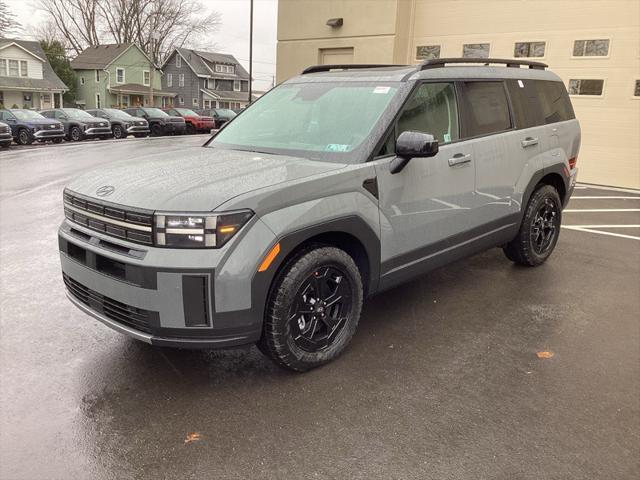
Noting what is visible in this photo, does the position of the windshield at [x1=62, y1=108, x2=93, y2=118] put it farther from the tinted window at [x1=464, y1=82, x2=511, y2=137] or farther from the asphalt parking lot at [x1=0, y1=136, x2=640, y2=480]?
the tinted window at [x1=464, y1=82, x2=511, y2=137]

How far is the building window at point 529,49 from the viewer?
12750mm

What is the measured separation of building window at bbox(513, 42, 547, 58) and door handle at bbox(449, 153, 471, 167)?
391 inches

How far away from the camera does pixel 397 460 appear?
107 inches

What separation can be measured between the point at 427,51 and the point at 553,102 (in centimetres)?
958

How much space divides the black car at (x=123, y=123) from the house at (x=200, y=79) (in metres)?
35.9

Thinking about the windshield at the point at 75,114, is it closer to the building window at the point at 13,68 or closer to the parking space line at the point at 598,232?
the parking space line at the point at 598,232

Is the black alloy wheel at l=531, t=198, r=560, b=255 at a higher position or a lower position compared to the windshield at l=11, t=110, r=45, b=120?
lower

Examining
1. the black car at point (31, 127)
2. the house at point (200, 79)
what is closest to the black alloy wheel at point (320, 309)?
the black car at point (31, 127)

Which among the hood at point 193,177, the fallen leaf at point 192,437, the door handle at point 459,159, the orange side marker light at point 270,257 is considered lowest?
the fallen leaf at point 192,437

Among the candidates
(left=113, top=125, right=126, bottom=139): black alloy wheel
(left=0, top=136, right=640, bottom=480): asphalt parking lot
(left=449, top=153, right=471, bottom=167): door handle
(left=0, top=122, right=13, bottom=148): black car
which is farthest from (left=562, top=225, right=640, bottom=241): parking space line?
(left=113, top=125, right=126, bottom=139): black alloy wheel

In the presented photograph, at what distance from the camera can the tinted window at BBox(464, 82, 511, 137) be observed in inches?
180

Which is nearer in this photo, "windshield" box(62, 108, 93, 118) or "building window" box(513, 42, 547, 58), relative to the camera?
"building window" box(513, 42, 547, 58)

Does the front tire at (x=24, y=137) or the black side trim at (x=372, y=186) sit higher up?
the black side trim at (x=372, y=186)

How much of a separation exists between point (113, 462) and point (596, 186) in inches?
488
